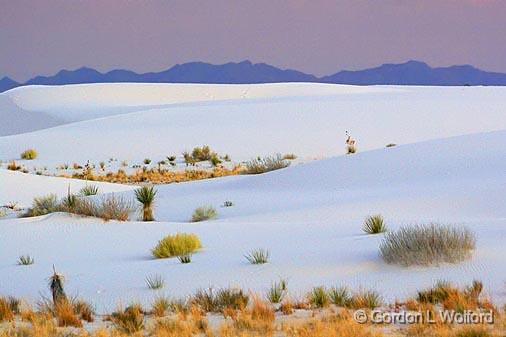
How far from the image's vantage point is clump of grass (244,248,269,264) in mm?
11344

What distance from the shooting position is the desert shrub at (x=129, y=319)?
833 centimetres

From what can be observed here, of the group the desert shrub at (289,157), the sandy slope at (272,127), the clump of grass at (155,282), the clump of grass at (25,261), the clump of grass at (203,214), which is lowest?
the clump of grass at (155,282)

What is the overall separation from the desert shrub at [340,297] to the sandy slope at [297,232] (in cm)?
60

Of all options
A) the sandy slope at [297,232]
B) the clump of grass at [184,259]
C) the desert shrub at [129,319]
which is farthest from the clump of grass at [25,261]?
the desert shrub at [129,319]

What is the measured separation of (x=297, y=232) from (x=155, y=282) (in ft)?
12.0

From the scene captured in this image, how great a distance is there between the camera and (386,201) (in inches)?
730

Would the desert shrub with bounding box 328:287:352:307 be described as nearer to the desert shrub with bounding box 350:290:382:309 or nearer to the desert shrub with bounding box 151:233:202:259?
the desert shrub with bounding box 350:290:382:309

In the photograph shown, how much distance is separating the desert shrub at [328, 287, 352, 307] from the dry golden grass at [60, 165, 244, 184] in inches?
934

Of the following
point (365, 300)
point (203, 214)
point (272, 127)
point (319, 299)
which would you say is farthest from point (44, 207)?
point (272, 127)

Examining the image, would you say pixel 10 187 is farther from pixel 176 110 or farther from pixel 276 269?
pixel 176 110

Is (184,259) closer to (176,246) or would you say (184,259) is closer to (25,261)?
(176,246)

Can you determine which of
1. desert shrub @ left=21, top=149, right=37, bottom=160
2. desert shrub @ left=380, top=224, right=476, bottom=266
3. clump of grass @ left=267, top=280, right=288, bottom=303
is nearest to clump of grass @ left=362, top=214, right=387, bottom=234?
desert shrub @ left=380, top=224, right=476, bottom=266

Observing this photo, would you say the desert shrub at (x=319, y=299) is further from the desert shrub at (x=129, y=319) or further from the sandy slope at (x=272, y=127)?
the sandy slope at (x=272, y=127)

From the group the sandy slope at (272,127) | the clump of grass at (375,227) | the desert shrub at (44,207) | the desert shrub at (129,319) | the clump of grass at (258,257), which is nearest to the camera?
the desert shrub at (129,319)
